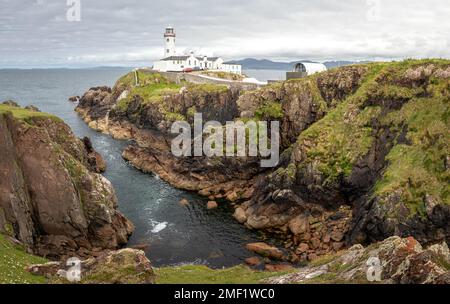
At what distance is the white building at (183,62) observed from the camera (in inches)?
5704

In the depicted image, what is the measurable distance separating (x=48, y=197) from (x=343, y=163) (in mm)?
45038

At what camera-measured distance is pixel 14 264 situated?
100 feet

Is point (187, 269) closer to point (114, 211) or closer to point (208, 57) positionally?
point (114, 211)

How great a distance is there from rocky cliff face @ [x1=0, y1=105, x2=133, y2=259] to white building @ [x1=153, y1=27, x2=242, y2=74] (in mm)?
94478

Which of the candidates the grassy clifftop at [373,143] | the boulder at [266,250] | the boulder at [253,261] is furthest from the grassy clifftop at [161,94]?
the boulder at [253,261]

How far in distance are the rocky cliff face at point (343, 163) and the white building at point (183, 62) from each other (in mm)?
56573

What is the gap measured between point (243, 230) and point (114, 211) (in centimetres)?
1948

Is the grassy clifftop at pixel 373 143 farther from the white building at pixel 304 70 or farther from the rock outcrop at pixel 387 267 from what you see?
the rock outcrop at pixel 387 267

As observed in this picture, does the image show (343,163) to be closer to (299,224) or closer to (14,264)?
(299,224)

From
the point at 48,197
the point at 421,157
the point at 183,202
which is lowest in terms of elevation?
the point at 183,202

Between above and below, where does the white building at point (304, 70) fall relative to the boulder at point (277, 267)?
above

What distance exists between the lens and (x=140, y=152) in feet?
301

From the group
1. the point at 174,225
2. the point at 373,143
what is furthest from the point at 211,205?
the point at 373,143

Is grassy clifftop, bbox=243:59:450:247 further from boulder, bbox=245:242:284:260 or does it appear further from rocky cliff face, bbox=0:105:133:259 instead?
rocky cliff face, bbox=0:105:133:259
